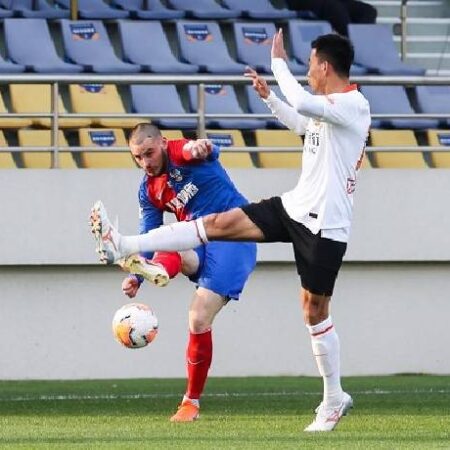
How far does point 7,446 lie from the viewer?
8086 millimetres

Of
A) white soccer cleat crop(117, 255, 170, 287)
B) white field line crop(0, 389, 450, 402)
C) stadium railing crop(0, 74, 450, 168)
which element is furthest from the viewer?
stadium railing crop(0, 74, 450, 168)

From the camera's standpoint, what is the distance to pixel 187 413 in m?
9.92

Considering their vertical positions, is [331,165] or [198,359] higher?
[331,165]

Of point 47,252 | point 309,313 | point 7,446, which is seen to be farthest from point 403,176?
point 7,446

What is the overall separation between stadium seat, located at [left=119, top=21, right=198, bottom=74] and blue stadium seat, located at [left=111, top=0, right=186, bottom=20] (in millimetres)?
357

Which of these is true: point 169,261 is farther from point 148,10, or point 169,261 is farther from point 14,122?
point 148,10

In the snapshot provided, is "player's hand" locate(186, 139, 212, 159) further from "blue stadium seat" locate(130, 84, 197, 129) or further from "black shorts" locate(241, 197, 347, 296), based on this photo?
"blue stadium seat" locate(130, 84, 197, 129)

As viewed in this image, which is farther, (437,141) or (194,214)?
(437,141)

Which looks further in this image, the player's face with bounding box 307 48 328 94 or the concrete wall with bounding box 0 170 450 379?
the concrete wall with bounding box 0 170 450 379

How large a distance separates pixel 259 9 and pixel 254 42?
3.34 feet

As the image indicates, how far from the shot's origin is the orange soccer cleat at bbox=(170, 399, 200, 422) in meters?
9.84

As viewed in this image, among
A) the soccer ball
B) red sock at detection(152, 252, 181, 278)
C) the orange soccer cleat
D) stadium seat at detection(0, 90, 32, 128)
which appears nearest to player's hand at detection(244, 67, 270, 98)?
red sock at detection(152, 252, 181, 278)

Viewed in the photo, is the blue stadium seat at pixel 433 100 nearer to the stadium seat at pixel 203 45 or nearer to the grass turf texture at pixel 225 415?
the stadium seat at pixel 203 45

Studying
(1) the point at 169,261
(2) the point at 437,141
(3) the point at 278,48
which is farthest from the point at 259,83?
(2) the point at 437,141
